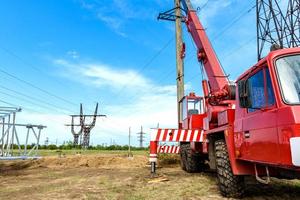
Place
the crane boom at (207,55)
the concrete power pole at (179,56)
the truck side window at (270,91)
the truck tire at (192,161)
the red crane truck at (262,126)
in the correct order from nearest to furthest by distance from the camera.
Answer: the red crane truck at (262,126) → the truck side window at (270,91) → the crane boom at (207,55) → the truck tire at (192,161) → the concrete power pole at (179,56)

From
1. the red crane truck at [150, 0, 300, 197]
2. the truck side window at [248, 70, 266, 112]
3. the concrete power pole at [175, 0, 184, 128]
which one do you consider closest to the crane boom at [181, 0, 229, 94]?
the red crane truck at [150, 0, 300, 197]

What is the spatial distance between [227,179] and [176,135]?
462cm

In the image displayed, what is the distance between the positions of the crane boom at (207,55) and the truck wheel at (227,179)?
3836 millimetres

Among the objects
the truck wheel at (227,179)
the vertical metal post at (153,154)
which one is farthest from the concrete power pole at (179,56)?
the truck wheel at (227,179)

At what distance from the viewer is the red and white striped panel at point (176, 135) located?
11883 mm

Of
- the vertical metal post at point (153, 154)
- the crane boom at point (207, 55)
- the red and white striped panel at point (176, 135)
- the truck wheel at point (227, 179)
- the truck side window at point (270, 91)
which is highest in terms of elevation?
the crane boom at point (207, 55)

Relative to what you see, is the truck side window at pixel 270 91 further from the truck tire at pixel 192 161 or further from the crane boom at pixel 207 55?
the truck tire at pixel 192 161

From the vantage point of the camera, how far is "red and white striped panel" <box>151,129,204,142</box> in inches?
468

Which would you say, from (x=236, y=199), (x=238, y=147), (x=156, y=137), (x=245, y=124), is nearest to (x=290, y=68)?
(x=245, y=124)

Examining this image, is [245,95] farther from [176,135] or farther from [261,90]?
[176,135]

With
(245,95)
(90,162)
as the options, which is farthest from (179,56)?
(245,95)

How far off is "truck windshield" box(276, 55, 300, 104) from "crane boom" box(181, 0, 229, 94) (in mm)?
5818

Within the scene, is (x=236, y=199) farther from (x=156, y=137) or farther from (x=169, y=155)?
(x=169, y=155)

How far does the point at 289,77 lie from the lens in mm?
5508
